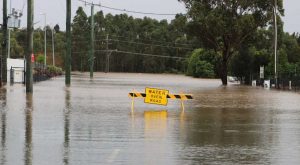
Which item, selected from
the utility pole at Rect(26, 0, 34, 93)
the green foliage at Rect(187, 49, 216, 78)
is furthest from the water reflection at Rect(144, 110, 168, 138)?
the green foliage at Rect(187, 49, 216, 78)

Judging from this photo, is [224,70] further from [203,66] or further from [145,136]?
[145,136]

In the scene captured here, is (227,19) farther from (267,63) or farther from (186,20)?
(267,63)

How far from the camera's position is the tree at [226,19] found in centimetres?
6481

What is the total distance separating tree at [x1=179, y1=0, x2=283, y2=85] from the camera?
64.8 metres

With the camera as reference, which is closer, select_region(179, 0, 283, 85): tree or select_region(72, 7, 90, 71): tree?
select_region(179, 0, 283, 85): tree

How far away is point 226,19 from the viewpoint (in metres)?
65.4

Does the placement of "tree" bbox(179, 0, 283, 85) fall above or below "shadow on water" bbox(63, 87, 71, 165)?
above

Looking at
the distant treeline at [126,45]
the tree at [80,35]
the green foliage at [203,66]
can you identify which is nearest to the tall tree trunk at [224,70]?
the green foliage at [203,66]

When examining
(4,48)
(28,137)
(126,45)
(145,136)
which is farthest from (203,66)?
(28,137)

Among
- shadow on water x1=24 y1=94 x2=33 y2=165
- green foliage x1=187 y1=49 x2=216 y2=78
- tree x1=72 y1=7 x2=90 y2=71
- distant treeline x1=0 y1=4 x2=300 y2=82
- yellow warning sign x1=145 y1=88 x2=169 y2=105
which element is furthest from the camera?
tree x1=72 y1=7 x2=90 y2=71

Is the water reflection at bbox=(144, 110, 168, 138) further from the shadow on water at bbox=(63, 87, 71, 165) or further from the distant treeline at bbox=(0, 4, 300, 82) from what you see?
the distant treeline at bbox=(0, 4, 300, 82)

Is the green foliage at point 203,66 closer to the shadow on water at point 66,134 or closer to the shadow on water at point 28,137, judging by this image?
the shadow on water at point 66,134

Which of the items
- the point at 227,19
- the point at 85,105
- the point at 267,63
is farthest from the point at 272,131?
the point at 267,63

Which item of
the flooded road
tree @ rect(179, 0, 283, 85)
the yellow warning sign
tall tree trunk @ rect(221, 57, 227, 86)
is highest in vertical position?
tree @ rect(179, 0, 283, 85)
